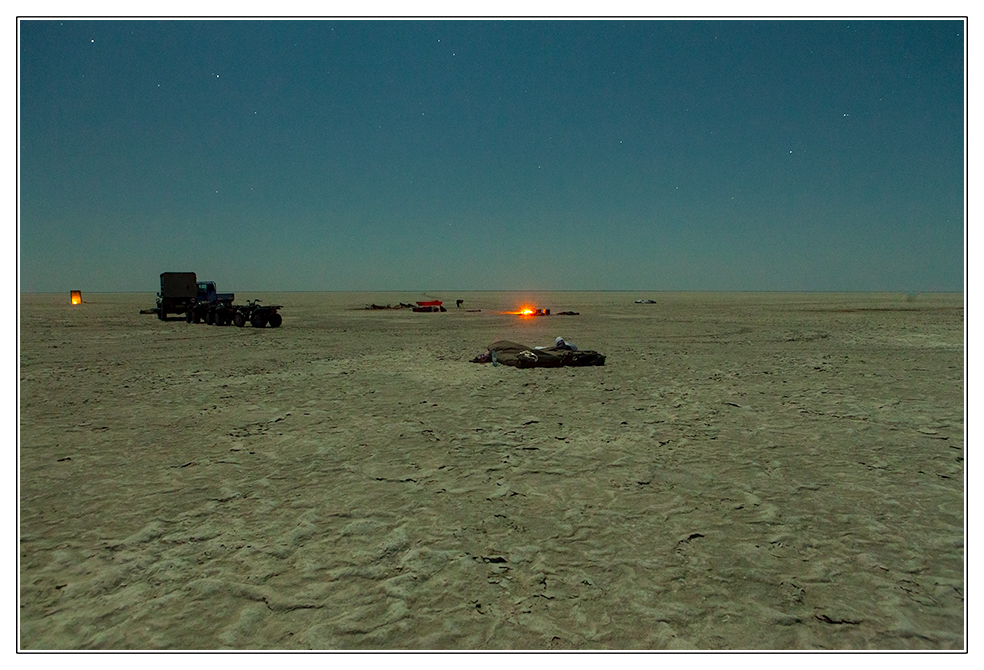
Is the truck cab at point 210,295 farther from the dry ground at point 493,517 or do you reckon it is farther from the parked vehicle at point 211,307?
the dry ground at point 493,517

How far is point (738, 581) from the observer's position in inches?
133

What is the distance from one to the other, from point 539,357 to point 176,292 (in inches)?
1050

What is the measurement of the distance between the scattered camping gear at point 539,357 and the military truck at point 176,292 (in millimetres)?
23402

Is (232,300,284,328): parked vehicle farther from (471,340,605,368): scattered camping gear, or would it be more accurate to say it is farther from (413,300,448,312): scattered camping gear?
(413,300,448,312): scattered camping gear

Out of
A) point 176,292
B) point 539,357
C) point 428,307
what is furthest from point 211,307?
point 539,357

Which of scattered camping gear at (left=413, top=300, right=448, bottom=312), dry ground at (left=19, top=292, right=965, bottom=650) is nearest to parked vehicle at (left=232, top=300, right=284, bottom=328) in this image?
dry ground at (left=19, top=292, right=965, bottom=650)

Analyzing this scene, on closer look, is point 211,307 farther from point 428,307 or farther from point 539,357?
point 539,357

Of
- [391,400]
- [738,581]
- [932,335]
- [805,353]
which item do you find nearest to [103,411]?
[391,400]

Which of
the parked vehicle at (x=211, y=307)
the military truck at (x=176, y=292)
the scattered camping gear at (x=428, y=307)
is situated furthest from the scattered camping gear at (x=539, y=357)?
the scattered camping gear at (x=428, y=307)

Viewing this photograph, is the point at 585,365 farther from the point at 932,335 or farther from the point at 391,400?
the point at 932,335

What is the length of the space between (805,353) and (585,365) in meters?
7.15

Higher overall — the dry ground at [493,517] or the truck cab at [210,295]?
the truck cab at [210,295]

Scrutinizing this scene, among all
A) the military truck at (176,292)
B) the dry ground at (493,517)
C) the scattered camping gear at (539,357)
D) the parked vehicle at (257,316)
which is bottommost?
the dry ground at (493,517)

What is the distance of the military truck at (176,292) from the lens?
30000 mm
